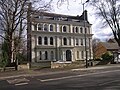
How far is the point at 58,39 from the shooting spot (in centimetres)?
6650

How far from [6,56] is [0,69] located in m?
3.22

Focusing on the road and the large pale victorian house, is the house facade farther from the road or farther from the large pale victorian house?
the road

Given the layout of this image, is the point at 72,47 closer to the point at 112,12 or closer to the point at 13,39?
the point at 112,12

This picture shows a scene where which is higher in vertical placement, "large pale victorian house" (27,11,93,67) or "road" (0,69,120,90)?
"large pale victorian house" (27,11,93,67)

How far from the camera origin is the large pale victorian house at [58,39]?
6238 cm

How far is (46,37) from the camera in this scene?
6475 centimetres

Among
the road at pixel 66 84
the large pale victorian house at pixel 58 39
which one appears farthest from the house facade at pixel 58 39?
the road at pixel 66 84

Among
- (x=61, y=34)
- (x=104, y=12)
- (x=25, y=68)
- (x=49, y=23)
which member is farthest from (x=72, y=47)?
(x=25, y=68)

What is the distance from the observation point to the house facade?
205 ft

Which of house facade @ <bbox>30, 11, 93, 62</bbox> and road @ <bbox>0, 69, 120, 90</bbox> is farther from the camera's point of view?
house facade @ <bbox>30, 11, 93, 62</bbox>

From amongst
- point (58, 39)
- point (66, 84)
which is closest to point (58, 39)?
point (58, 39)

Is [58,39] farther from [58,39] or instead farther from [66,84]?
[66,84]

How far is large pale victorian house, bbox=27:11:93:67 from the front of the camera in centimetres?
6238

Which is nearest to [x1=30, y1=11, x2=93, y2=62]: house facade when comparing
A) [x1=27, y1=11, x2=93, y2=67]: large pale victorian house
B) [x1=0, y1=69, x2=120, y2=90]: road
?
[x1=27, y1=11, x2=93, y2=67]: large pale victorian house
